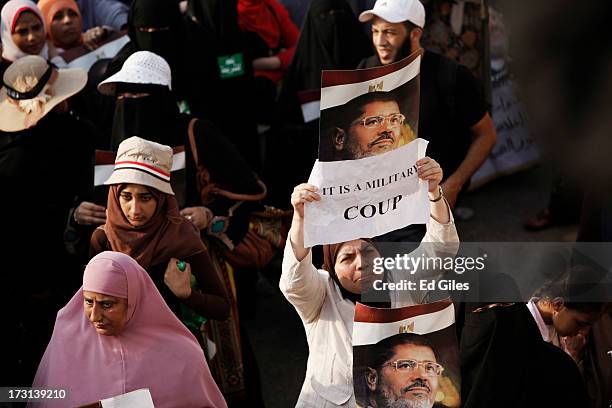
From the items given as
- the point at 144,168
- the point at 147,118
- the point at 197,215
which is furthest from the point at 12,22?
the point at 144,168

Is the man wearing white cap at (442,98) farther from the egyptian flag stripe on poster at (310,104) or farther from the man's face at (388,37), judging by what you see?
the egyptian flag stripe on poster at (310,104)

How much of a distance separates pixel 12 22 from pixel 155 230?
219 cm

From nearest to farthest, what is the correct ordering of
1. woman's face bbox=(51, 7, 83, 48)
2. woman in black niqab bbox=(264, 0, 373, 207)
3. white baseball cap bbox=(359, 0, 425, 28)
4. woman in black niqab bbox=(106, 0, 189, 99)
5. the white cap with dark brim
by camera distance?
white baseball cap bbox=(359, 0, 425, 28) → the white cap with dark brim → woman in black niqab bbox=(106, 0, 189, 99) → woman in black niqab bbox=(264, 0, 373, 207) → woman's face bbox=(51, 7, 83, 48)

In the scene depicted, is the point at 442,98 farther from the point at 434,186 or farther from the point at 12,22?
the point at 12,22

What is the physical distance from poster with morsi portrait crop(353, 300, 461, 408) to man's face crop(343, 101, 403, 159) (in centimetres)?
51

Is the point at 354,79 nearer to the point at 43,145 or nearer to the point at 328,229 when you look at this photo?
the point at 328,229

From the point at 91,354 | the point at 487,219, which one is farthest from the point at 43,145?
the point at 487,219

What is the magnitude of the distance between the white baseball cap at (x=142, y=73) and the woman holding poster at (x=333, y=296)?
1.32 m

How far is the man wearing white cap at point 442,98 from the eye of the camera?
496 centimetres

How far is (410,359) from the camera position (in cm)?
351

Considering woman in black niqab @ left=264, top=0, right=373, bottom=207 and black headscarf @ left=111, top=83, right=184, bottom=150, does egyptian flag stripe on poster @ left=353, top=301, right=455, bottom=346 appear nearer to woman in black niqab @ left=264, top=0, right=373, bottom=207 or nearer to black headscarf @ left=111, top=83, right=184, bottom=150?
black headscarf @ left=111, top=83, right=184, bottom=150

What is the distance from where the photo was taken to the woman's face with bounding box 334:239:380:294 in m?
3.89

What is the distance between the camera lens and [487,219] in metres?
7.50

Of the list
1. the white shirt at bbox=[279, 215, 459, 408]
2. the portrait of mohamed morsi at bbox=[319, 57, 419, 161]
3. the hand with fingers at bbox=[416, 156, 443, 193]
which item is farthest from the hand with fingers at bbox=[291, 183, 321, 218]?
the hand with fingers at bbox=[416, 156, 443, 193]
